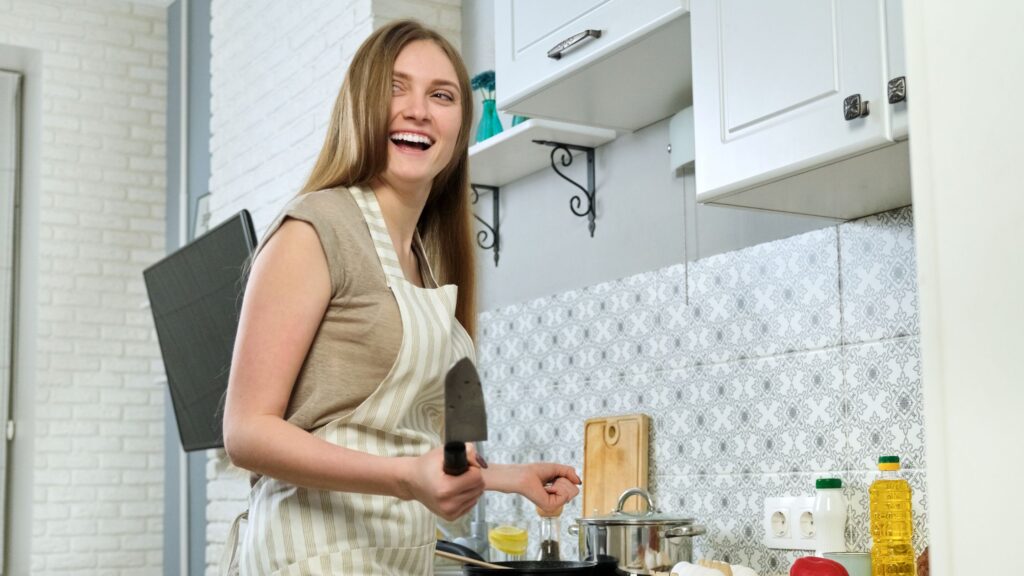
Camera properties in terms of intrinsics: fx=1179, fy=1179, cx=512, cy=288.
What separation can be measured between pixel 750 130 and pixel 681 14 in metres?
0.33

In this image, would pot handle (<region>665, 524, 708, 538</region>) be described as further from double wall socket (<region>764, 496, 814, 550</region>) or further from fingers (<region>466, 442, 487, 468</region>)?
fingers (<region>466, 442, 487, 468</region>)

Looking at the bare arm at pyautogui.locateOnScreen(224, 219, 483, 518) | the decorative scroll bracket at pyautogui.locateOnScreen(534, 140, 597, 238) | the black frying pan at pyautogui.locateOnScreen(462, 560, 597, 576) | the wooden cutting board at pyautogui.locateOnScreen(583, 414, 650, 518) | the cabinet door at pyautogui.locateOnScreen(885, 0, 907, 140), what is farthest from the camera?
the decorative scroll bracket at pyautogui.locateOnScreen(534, 140, 597, 238)

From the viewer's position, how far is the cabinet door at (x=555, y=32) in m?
2.42

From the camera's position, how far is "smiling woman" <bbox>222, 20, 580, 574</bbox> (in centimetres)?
139

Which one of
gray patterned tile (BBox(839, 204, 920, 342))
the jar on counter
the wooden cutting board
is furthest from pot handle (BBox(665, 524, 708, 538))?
the jar on counter

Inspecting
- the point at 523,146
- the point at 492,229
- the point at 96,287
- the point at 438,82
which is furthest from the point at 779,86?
the point at 96,287

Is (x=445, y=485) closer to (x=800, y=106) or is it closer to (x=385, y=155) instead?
(x=385, y=155)

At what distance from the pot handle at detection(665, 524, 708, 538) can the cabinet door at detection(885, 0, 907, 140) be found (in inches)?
40.0

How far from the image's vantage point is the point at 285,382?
1413 millimetres

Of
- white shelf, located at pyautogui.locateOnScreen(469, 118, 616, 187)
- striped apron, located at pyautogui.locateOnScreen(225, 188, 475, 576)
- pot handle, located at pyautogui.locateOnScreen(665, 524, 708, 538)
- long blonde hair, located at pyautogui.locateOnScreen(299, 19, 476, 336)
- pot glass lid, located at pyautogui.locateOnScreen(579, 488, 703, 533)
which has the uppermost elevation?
white shelf, located at pyautogui.locateOnScreen(469, 118, 616, 187)

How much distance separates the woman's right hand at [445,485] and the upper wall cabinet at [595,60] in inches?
54.0

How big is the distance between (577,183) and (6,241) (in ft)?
12.8

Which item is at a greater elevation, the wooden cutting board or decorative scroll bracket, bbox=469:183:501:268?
decorative scroll bracket, bbox=469:183:501:268

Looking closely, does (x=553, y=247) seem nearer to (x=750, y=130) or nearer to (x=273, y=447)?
(x=750, y=130)
